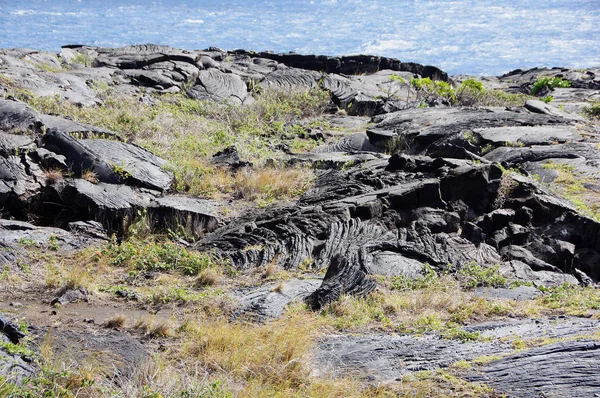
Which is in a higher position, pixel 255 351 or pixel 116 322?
pixel 255 351

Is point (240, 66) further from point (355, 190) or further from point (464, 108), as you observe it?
point (355, 190)

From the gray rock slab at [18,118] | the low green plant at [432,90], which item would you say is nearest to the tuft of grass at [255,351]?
the gray rock slab at [18,118]

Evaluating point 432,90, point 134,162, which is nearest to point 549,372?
point 134,162

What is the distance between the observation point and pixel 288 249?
30.5ft

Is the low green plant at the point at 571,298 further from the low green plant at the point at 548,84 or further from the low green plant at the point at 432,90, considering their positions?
the low green plant at the point at 548,84

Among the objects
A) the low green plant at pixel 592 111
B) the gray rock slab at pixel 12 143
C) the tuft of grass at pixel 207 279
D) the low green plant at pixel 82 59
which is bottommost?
the tuft of grass at pixel 207 279

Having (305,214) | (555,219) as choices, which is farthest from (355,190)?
(555,219)

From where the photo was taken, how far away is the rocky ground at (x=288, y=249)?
5227 mm

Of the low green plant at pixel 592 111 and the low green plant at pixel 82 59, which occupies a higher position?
the low green plant at pixel 82 59

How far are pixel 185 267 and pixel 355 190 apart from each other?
12.5ft

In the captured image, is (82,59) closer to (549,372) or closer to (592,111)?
(592,111)

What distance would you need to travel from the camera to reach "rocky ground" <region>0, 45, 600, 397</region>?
5227mm

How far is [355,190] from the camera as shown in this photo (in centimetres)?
1125

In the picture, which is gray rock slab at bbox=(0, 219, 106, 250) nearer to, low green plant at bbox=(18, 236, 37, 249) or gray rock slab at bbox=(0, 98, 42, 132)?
low green plant at bbox=(18, 236, 37, 249)
